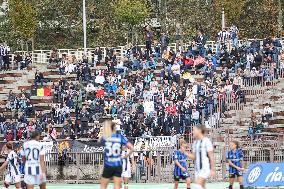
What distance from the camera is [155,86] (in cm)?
4662

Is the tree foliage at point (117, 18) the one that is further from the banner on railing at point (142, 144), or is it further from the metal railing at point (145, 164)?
the metal railing at point (145, 164)

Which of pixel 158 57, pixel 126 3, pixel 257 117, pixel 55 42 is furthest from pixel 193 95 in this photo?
pixel 55 42

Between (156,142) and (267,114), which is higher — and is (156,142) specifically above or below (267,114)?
below

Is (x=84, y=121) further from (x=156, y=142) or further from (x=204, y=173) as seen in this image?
(x=204, y=173)

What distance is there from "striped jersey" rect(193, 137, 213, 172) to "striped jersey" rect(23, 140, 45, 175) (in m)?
4.15

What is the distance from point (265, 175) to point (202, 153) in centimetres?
866

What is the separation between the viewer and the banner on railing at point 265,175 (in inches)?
1239

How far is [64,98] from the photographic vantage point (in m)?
48.1

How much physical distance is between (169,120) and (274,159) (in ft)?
22.8

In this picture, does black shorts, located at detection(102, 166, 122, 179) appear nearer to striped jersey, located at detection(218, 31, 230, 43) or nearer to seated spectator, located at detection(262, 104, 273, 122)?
seated spectator, located at detection(262, 104, 273, 122)

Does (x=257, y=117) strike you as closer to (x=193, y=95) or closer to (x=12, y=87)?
(x=193, y=95)

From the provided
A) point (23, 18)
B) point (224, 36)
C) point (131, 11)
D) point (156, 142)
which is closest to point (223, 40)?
point (224, 36)

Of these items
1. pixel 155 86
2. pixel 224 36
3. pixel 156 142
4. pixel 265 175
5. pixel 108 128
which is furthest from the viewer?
pixel 224 36

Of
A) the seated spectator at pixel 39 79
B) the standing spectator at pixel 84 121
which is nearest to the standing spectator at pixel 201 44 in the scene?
the standing spectator at pixel 84 121
